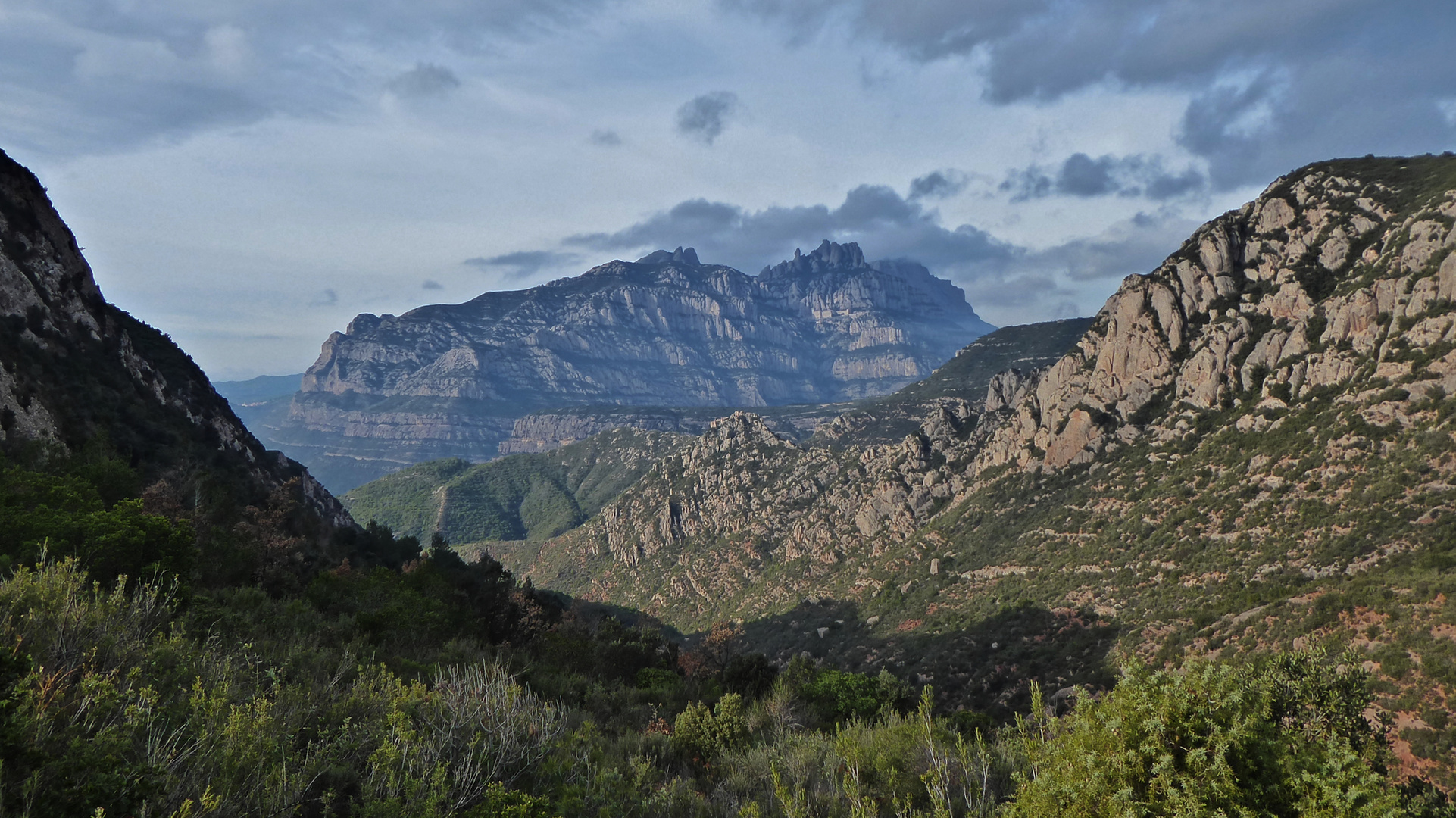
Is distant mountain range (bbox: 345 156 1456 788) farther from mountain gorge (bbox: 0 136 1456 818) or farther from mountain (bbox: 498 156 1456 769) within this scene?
mountain gorge (bbox: 0 136 1456 818)

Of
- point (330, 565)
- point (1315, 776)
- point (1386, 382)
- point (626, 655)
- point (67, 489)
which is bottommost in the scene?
point (626, 655)

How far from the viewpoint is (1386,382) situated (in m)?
49.1

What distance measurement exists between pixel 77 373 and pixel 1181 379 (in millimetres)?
95745

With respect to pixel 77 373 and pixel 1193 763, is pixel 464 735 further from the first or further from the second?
pixel 77 373

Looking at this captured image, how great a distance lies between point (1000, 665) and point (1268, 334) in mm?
45971

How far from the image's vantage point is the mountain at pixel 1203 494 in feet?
122

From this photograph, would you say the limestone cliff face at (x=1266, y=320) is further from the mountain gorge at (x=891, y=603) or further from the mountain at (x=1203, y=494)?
the mountain gorge at (x=891, y=603)

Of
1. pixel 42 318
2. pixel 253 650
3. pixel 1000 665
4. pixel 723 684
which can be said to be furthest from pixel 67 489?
pixel 1000 665

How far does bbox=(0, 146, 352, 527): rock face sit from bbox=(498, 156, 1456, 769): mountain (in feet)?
179

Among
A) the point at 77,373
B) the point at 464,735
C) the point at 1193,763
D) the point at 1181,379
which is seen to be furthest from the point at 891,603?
the point at 77,373

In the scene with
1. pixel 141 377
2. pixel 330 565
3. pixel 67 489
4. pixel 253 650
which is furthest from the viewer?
pixel 141 377

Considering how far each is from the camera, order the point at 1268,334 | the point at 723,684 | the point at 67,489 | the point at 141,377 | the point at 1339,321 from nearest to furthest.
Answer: the point at 67,489, the point at 723,684, the point at 141,377, the point at 1339,321, the point at 1268,334

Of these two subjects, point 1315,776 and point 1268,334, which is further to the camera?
point 1268,334

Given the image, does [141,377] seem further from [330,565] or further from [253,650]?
[253,650]
